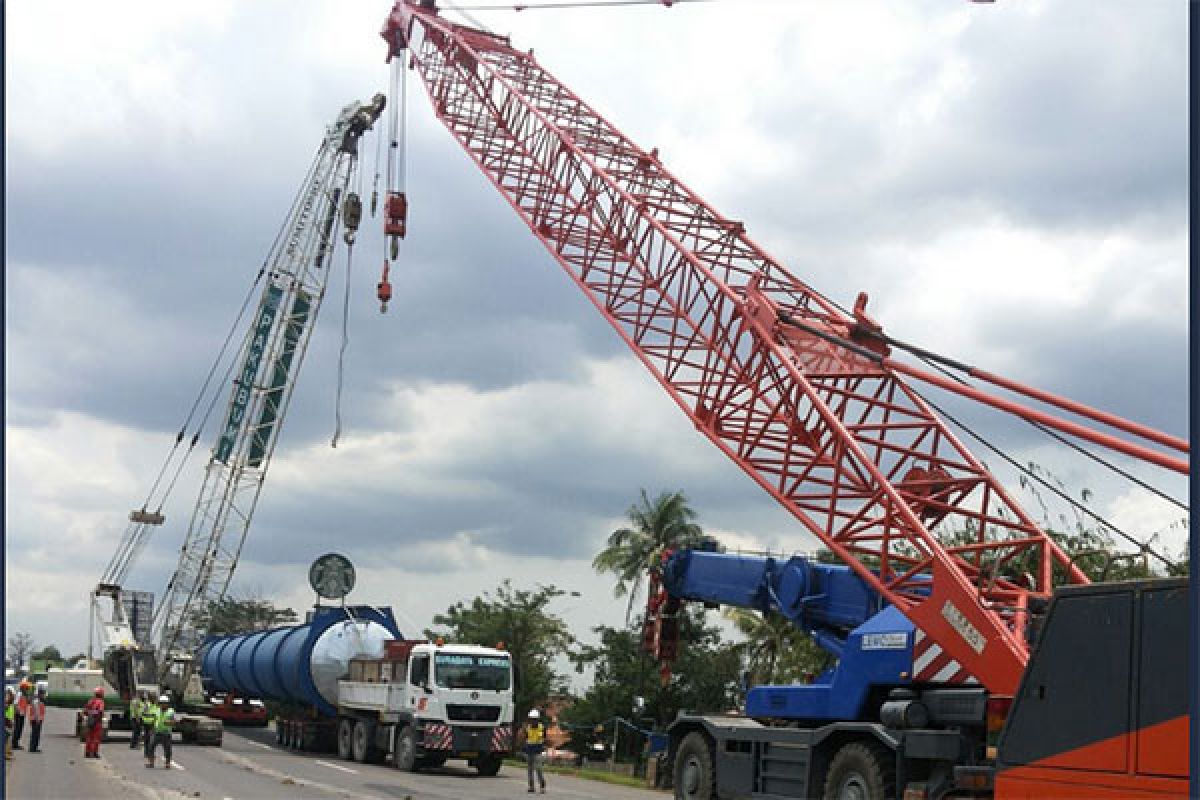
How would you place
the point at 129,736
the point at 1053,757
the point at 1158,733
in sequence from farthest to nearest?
the point at 129,736, the point at 1053,757, the point at 1158,733

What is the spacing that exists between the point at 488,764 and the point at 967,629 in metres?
16.2

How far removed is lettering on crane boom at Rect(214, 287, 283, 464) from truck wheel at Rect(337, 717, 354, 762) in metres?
18.2

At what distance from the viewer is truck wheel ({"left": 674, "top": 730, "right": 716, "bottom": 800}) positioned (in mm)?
19172

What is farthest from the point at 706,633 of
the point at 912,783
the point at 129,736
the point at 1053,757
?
the point at 1053,757

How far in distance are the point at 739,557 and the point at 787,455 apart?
225cm

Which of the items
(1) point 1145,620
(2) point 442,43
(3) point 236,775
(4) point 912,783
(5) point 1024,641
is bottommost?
(3) point 236,775

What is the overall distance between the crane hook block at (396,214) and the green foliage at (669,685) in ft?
76.8

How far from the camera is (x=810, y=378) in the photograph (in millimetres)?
24859

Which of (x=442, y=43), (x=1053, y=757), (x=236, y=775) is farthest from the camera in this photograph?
(x=442, y=43)

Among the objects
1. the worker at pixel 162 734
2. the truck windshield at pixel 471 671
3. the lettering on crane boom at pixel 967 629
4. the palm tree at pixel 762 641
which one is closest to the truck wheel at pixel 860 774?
the lettering on crane boom at pixel 967 629

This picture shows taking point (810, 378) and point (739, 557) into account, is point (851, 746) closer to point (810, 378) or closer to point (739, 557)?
point (739, 557)

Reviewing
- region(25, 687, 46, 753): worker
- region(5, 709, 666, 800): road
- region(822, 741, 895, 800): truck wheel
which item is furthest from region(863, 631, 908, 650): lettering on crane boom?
region(25, 687, 46, 753): worker

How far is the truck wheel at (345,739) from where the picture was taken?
33562 millimetres

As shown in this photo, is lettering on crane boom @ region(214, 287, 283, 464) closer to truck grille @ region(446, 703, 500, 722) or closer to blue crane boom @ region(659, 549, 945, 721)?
truck grille @ region(446, 703, 500, 722)
